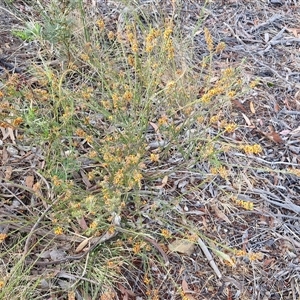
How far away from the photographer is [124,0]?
2.47 metres

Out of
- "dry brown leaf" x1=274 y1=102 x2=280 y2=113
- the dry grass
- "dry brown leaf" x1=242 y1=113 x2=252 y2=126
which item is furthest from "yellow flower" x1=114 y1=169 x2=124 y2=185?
"dry brown leaf" x1=274 y1=102 x2=280 y2=113

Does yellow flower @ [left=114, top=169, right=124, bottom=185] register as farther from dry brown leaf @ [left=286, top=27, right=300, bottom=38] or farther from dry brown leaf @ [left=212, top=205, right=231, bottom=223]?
dry brown leaf @ [left=286, top=27, right=300, bottom=38]

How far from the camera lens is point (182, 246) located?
1807mm

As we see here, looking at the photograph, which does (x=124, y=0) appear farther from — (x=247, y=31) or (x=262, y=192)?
(x=262, y=192)

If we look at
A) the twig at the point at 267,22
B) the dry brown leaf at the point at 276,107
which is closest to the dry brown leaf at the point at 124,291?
the dry brown leaf at the point at 276,107

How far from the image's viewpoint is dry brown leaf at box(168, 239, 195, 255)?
1.80m

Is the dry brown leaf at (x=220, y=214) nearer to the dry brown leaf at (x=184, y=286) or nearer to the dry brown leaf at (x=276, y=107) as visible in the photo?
A: the dry brown leaf at (x=184, y=286)

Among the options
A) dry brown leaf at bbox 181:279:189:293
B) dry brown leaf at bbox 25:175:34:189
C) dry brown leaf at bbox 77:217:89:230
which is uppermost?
dry brown leaf at bbox 25:175:34:189

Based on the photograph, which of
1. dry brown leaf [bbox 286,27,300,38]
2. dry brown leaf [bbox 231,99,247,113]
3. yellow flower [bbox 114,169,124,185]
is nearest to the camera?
yellow flower [bbox 114,169,124,185]

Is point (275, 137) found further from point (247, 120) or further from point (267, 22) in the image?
point (267, 22)

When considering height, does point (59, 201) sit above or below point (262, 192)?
above

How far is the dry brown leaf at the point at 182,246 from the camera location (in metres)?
1.80

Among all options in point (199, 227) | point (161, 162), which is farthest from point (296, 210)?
point (161, 162)

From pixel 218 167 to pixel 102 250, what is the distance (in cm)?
52
